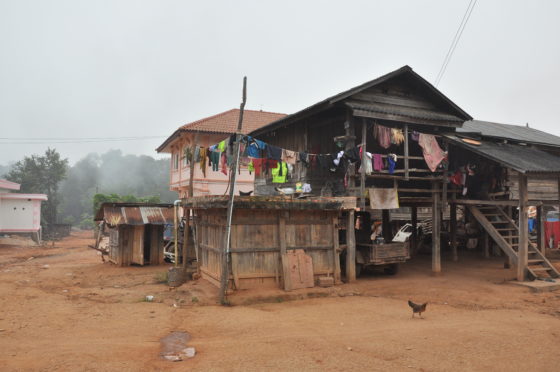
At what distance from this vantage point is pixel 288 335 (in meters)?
7.17

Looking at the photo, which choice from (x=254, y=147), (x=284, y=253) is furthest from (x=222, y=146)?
(x=284, y=253)

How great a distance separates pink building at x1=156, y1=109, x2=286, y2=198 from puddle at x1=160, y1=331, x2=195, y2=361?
55.7 ft

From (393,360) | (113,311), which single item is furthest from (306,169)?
(393,360)

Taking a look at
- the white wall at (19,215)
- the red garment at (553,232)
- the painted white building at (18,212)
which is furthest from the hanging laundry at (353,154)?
→ the white wall at (19,215)

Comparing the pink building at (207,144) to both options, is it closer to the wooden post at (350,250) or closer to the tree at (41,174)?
the wooden post at (350,250)

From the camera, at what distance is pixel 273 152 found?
12188 millimetres

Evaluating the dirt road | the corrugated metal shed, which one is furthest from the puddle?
the corrugated metal shed

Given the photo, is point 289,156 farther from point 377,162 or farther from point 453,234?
point 453,234

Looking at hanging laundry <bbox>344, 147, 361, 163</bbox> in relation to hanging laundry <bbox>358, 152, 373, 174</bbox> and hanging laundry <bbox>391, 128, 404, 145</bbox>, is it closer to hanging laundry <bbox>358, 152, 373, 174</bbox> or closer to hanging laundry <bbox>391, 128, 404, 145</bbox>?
hanging laundry <bbox>358, 152, 373, 174</bbox>

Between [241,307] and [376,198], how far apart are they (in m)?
5.71

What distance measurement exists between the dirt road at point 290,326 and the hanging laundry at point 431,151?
12.5 ft

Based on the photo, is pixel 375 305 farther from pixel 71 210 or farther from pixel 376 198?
pixel 71 210

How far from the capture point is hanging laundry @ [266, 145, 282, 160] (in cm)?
1209

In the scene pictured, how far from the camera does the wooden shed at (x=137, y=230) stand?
1658 centimetres
